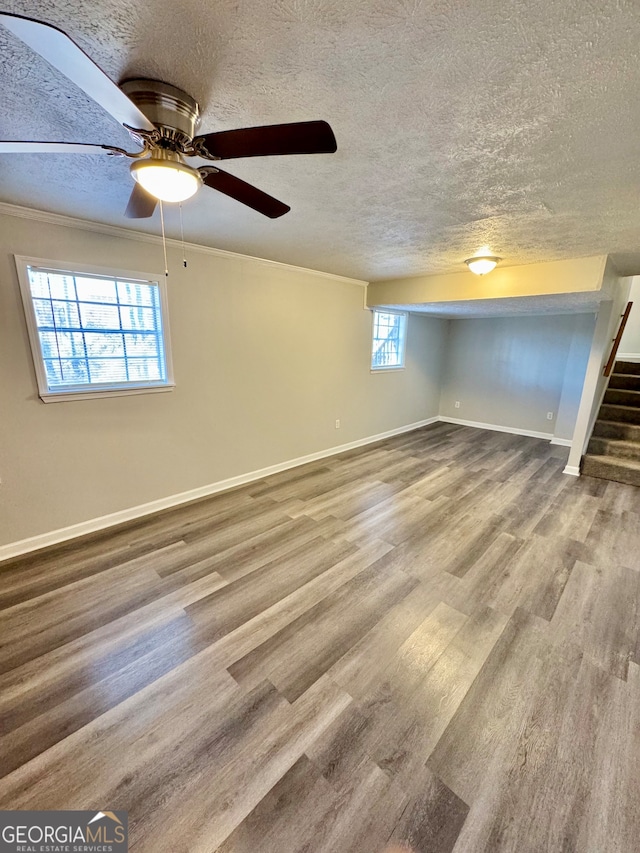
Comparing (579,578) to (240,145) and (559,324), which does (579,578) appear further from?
(559,324)

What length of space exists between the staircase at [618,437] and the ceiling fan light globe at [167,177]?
4.96 meters

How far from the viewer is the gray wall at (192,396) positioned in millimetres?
2383

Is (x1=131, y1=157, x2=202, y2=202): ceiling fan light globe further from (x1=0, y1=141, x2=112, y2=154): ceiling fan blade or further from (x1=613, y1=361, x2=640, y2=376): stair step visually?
(x1=613, y1=361, x2=640, y2=376): stair step

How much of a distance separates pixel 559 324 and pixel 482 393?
162 centimetres

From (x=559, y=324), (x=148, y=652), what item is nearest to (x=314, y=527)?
(x=148, y=652)

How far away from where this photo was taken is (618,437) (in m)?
4.32

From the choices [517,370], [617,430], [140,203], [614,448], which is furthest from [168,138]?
[517,370]

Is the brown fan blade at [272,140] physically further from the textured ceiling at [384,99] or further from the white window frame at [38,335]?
the white window frame at [38,335]

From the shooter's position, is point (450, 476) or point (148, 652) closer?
point (148, 652)

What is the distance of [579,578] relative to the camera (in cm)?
232

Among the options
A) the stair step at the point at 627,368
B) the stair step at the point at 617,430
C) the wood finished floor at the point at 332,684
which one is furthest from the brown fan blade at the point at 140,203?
the stair step at the point at 627,368

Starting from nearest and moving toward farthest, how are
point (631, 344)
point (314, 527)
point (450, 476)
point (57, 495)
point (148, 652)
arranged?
point (148, 652)
point (57, 495)
point (314, 527)
point (450, 476)
point (631, 344)

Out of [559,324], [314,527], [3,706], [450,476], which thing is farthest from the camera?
[559,324]

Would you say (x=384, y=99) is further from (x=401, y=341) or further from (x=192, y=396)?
(x=401, y=341)
